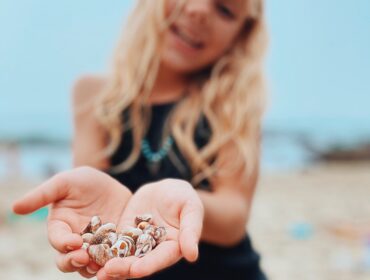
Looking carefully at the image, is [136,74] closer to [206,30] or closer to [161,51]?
[161,51]

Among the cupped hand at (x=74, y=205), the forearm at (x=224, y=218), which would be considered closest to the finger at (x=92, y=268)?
the cupped hand at (x=74, y=205)

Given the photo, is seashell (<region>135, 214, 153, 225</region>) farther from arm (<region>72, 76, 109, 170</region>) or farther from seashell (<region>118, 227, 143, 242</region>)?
arm (<region>72, 76, 109, 170</region>)

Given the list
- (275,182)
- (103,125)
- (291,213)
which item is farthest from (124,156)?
(275,182)

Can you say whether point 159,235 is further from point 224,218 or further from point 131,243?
point 224,218

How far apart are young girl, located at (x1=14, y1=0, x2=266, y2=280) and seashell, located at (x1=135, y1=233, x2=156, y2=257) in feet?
1.94

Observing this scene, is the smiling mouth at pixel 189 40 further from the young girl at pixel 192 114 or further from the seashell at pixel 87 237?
the seashell at pixel 87 237

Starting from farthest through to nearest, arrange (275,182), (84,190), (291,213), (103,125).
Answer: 1. (275,182)
2. (291,213)
3. (103,125)
4. (84,190)

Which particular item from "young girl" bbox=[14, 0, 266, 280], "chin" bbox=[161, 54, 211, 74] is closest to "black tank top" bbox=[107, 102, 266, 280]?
"young girl" bbox=[14, 0, 266, 280]

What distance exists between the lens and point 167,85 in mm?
2420

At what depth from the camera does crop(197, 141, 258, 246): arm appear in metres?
1.85

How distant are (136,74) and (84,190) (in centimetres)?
113

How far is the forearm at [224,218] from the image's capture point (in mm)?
1840

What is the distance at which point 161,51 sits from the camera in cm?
233

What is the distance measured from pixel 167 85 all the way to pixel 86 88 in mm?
373
